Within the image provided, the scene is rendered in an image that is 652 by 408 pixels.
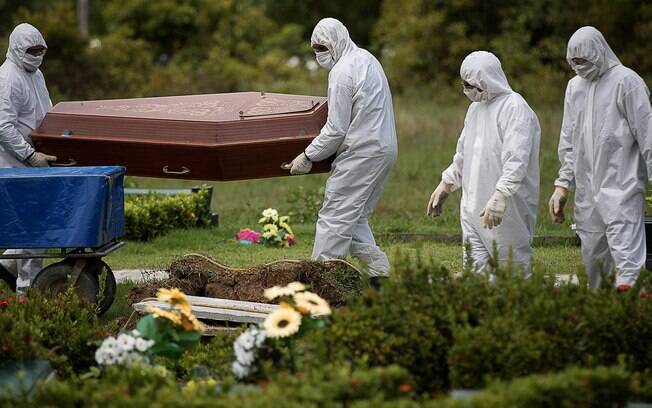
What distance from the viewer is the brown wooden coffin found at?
826cm

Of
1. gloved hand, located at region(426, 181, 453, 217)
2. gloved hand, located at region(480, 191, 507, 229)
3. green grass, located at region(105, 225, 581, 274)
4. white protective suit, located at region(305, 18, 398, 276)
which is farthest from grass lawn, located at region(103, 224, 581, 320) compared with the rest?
gloved hand, located at region(480, 191, 507, 229)

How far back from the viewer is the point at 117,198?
797cm

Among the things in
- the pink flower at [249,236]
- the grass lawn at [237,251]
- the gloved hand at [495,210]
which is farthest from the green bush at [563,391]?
the pink flower at [249,236]

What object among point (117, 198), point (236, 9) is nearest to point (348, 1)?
point (236, 9)

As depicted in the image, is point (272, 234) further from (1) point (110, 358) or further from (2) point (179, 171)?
(1) point (110, 358)

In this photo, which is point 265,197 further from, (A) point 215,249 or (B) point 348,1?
(B) point 348,1

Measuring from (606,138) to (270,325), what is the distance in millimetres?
2979

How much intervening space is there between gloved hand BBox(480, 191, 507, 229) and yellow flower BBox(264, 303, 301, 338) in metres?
2.01

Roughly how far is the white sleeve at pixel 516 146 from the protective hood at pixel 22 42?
3.72m

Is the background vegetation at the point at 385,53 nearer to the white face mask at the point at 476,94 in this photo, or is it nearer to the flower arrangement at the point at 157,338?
the white face mask at the point at 476,94

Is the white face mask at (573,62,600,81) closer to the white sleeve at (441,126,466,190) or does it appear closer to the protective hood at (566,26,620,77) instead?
the protective hood at (566,26,620,77)

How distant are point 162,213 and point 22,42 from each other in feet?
10.8

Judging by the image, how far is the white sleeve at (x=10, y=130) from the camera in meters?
8.47

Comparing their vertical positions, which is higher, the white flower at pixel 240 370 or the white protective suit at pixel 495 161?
the white protective suit at pixel 495 161
